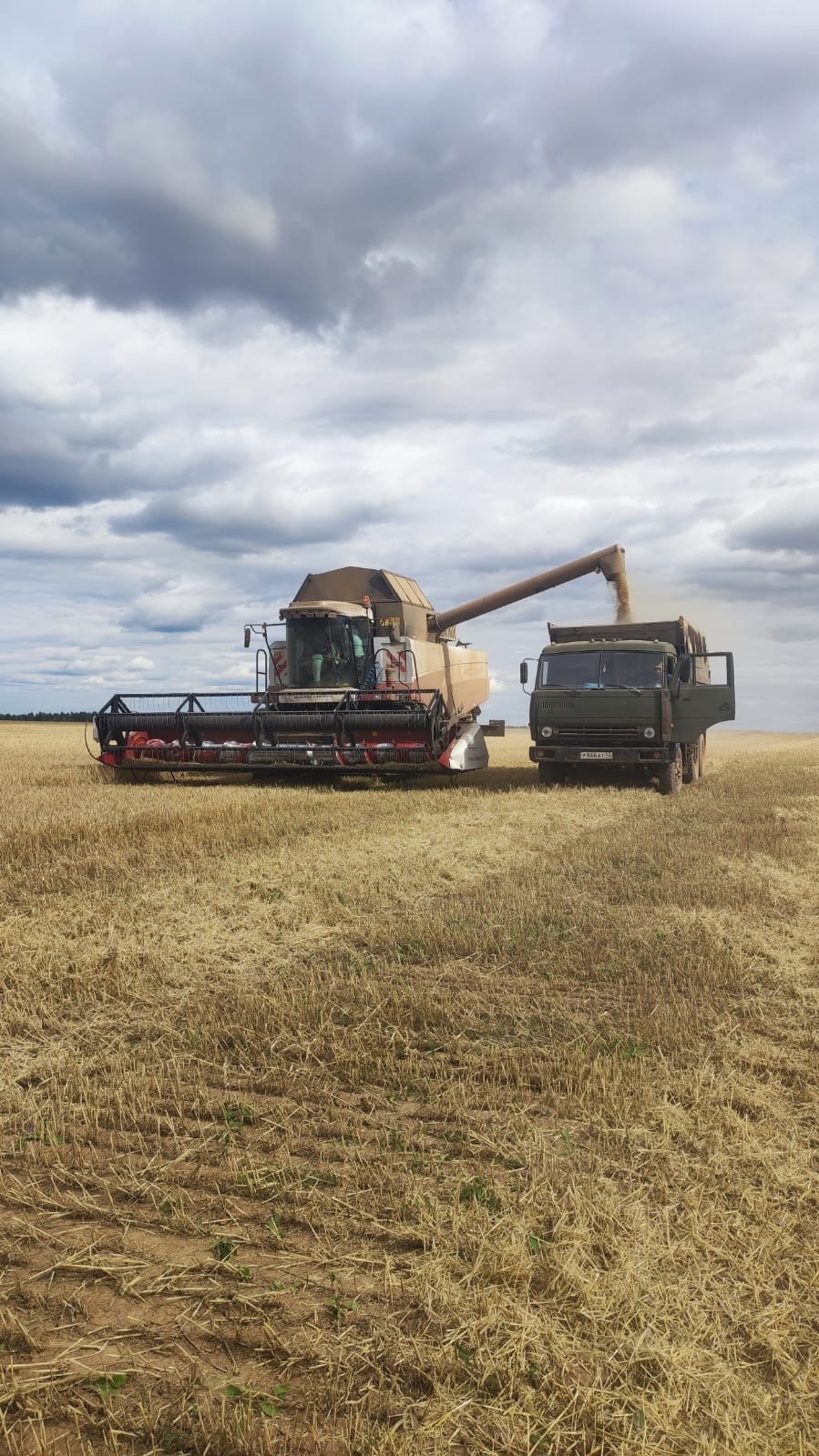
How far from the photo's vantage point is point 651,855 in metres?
9.41

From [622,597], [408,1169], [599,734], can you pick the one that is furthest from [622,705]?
[408,1169]

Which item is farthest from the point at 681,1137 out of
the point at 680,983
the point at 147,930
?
the point at 147,930

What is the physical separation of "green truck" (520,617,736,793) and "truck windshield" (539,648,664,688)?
14 mm

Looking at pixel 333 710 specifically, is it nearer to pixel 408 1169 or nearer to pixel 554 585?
pixel 554 585

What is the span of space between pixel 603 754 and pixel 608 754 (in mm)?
73

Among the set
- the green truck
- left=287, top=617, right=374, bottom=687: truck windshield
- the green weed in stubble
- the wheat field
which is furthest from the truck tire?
the green weed in stubble

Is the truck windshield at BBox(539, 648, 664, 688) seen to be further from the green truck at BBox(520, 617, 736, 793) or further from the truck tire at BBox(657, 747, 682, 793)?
the truck tire at BBox(657, 747, 682, 793)

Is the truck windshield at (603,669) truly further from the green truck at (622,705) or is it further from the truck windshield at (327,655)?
the truck windshield at (327,655)

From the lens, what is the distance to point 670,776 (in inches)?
575

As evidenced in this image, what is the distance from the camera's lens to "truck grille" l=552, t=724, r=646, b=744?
14578 mm

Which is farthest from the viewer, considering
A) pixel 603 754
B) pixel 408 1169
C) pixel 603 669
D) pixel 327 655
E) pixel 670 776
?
pixel 327 655

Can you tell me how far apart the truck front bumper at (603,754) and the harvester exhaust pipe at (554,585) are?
6240 mm

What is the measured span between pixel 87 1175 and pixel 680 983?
3.55 m

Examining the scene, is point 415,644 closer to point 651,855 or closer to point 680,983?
point 651,855
